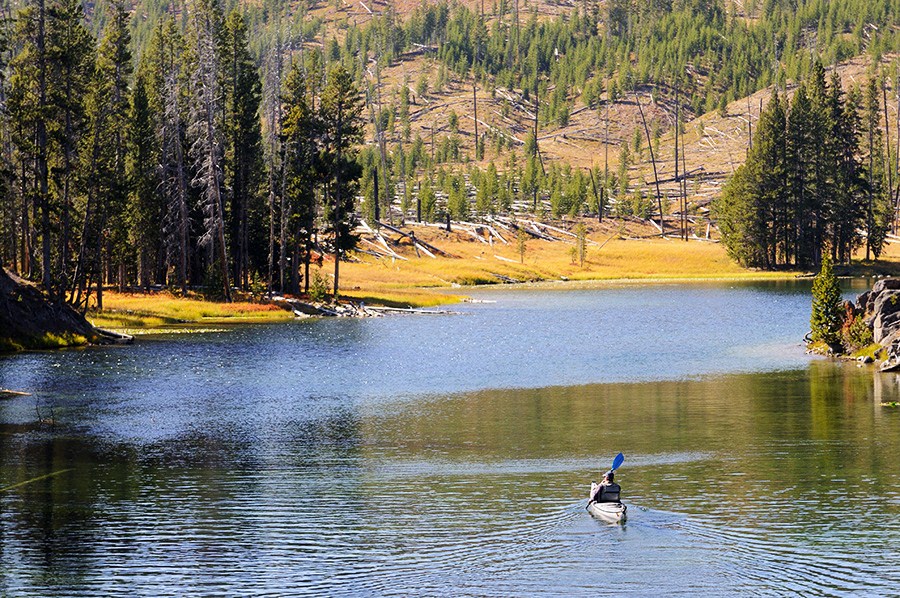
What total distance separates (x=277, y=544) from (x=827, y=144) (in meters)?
151

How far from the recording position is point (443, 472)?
114ft

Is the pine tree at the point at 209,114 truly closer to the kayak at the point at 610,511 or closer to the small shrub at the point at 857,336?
the small shrub at the point at 857,336

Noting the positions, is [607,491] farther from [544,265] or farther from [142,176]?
[544,265]

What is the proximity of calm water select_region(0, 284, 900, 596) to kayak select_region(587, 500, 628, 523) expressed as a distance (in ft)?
1.08

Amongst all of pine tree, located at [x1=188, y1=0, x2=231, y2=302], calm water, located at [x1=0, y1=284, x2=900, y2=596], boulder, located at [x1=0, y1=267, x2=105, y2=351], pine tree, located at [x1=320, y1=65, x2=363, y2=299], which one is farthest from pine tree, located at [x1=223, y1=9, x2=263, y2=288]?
calm water, located at [x1=0, y1=284, x2=900, y2=596]

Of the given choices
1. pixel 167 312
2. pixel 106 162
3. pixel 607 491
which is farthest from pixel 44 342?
pixel 607 491

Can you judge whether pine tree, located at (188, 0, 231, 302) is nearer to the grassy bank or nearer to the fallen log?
the grassy bank

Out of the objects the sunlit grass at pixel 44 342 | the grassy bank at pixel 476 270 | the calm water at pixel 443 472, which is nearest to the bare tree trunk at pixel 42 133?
the sunlit grass at pixel 44 342

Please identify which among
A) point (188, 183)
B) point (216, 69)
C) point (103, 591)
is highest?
point (216, 69)

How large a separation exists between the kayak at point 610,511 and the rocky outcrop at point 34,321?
48.4 m

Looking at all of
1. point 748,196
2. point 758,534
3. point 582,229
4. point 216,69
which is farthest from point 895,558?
point 582,229

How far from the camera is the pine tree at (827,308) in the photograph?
65.2 metres

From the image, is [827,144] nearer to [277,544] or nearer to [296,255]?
[296,255]

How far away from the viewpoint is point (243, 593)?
76.1 feet
